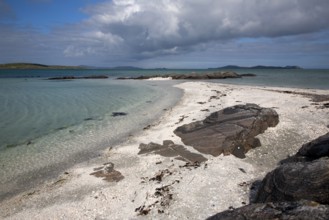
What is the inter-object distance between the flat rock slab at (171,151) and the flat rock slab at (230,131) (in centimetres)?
52

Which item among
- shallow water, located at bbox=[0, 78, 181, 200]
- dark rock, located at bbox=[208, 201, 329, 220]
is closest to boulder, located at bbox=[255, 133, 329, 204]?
dark rock, located at bbox=[208, 201, 329, 220]

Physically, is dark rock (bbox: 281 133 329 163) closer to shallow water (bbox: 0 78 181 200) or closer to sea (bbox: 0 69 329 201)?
sea (bbox: 0 69 329 201)

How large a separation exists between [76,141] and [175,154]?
6119mm

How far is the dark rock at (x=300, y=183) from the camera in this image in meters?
5.57

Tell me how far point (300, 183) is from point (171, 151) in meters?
6.71

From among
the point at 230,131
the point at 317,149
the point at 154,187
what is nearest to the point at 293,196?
the point at 317,149

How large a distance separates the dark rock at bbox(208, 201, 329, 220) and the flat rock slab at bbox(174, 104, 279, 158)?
607 centimetres

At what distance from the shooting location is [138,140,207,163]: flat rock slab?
11050 millimetres

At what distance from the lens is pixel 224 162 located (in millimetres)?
10414

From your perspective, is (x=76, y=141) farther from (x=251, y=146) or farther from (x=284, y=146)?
(x=284, y=146)

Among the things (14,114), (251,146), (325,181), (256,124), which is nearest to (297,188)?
(325,181)

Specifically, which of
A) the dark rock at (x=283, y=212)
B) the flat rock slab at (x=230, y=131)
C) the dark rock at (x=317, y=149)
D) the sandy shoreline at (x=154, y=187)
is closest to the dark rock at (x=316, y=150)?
the dark rock at (x=317, y=149)

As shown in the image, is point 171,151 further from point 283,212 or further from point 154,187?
point 283,212

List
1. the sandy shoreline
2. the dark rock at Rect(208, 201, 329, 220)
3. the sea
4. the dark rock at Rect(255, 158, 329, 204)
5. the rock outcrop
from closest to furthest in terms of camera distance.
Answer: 1. the dark rock at Rect(208, 201, 329, 220)
2. the rock outcrop
3. the dark rock at Rect(255, 158, 329, 204)
4. the sandy shoreline
5. the sea
